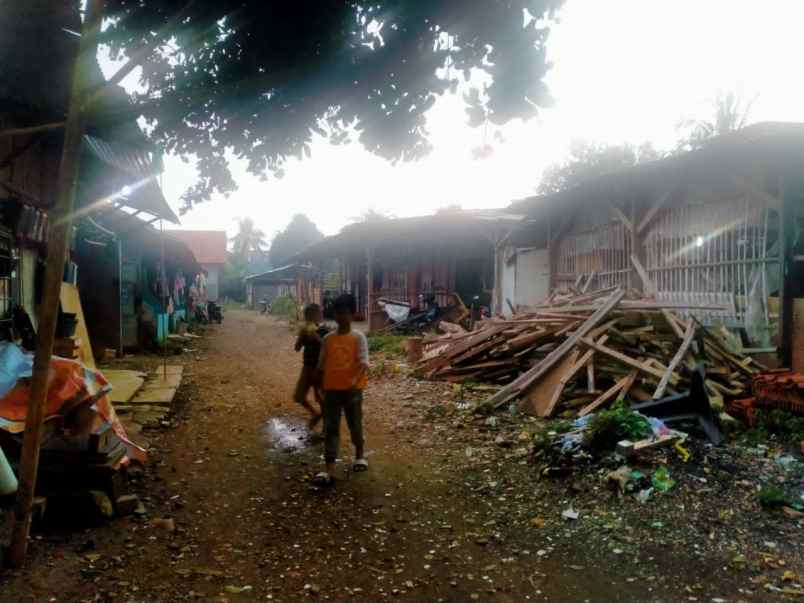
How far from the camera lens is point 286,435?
6.33m

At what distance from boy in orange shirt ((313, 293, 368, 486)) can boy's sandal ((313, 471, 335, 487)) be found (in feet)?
0.23

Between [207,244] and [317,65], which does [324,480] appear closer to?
[317,65]

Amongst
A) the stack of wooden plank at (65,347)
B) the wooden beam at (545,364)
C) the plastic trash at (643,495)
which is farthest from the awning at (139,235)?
the plastic trash at (643,495)

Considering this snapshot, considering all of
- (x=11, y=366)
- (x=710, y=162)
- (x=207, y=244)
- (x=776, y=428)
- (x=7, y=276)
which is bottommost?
(x=776, y=428)

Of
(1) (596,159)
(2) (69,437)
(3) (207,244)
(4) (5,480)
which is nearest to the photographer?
(4) (5,480)

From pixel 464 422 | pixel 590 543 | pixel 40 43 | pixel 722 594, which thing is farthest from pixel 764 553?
pixel 40 43

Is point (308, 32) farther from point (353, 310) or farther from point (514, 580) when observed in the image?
point (514, 580)

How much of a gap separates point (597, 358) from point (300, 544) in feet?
17.0

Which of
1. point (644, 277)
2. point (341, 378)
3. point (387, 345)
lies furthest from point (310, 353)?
point (387, 345)

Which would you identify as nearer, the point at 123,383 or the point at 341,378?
the point at 341,378

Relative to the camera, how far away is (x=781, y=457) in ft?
16.2

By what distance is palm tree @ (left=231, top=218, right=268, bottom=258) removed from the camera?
7819 cm

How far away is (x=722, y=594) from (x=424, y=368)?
22.9 feet

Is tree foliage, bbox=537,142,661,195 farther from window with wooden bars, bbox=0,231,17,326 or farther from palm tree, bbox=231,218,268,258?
palm tree, bbox=231,218,268,258
